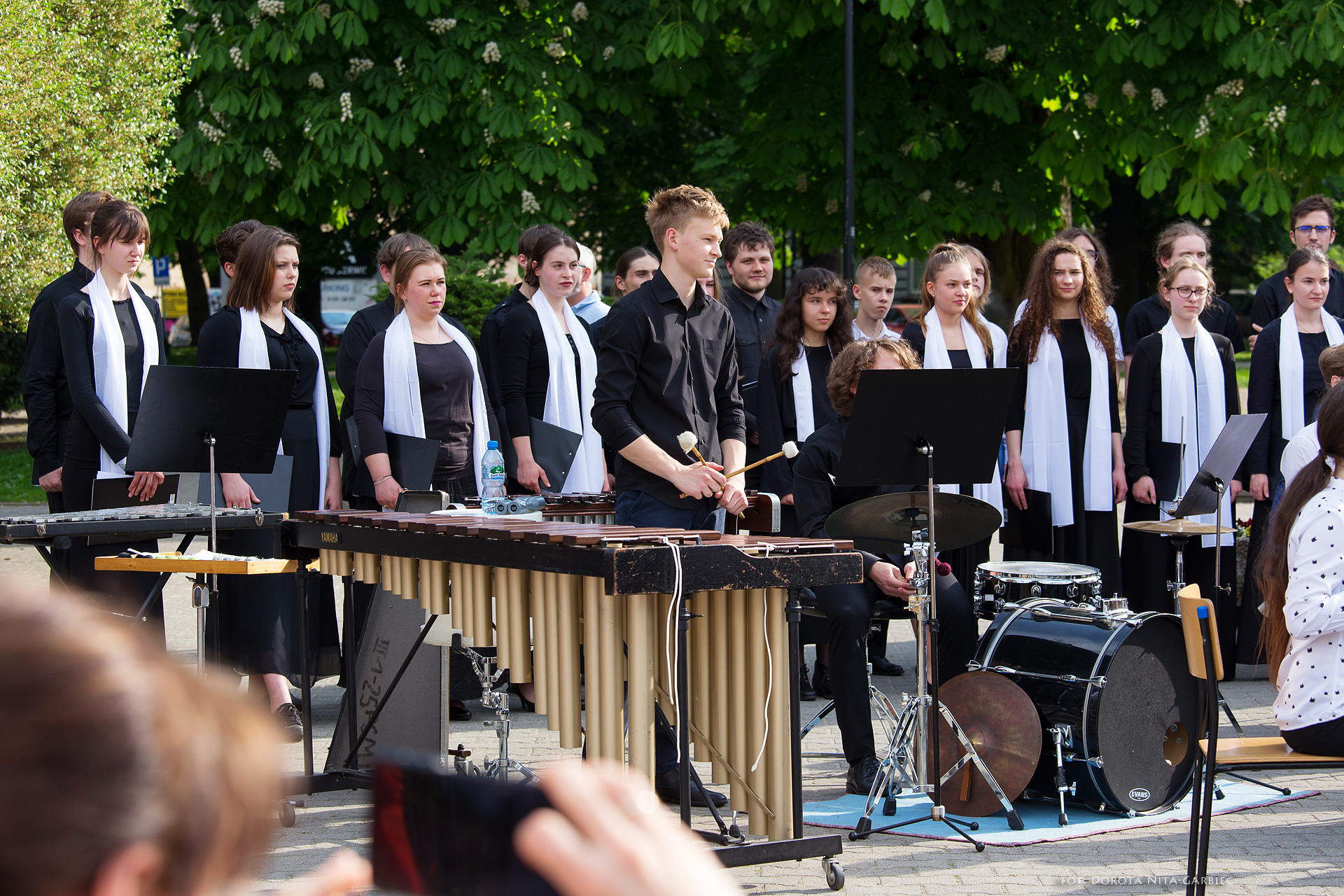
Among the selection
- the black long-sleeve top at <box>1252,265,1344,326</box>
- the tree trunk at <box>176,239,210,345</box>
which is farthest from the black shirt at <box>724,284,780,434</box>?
the tree trunk at <box>176,239,210,345</box>

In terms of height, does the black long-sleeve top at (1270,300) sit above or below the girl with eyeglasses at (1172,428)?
above

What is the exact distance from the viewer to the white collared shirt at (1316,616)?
440 cm

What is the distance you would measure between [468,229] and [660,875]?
453 inches

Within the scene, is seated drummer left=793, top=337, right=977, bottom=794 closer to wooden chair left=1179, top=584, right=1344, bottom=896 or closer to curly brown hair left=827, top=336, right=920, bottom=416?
curly brown hair left=827, top=336, right=920, bottom=416

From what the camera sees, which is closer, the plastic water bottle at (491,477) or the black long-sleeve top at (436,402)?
the plastic water bottle at (491,477)

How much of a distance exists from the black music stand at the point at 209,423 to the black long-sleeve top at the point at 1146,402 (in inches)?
175

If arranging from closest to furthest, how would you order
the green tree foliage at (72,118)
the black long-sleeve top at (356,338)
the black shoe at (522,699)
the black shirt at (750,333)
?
the black shoe at (522,699) < the black long-sleeve top at (356,338) < the black shirt at (750,333) < the green tree foliage at (72,118)

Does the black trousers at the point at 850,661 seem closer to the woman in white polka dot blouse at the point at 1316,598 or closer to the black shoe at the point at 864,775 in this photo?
the black shoe at the point at 864,775

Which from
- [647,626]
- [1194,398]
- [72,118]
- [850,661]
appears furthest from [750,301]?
[72,118]

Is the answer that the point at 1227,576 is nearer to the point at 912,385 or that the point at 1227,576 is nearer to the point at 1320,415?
the point at 1320,415

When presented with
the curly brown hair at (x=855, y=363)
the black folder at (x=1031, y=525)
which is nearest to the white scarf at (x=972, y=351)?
the black folder at (x=1031, y=525)

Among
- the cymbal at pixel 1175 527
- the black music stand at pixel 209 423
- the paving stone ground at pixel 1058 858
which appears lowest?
the paving stone ground at pixel 1058 858

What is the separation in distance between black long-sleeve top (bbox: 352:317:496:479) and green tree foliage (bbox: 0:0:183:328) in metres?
7.50

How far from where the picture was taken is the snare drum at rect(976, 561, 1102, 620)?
5.46 m
